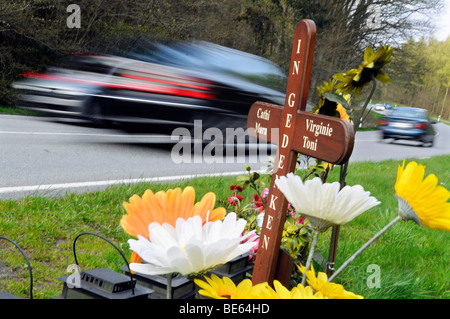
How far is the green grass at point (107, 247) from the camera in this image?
7.13 feet

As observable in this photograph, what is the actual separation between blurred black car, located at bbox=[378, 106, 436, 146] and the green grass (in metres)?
11.7

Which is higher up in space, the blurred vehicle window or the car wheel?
the blurred vehicle window

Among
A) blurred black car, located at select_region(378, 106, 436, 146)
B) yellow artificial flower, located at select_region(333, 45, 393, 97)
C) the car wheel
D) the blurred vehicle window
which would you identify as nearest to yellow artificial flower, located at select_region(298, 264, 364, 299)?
yellow artificial flower, located at select_region(333, 45, 393, 97)

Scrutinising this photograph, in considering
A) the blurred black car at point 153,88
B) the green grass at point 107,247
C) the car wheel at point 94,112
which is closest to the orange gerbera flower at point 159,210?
the green grass at point 107,247

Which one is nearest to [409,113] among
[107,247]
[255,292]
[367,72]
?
[107,247]

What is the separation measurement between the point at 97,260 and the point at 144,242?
1657 mm

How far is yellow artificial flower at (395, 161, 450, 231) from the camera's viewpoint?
0.85 meters

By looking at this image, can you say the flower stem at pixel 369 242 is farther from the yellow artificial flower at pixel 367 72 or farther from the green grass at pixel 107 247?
the green grass at pixel 107 247

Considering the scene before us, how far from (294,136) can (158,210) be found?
0.46m

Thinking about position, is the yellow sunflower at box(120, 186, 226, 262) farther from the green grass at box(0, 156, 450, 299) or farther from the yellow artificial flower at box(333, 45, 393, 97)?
the green grass at box(0, 156, 450, 299)

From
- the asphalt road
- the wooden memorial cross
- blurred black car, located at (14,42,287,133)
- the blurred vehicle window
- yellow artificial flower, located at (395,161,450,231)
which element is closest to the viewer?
yellow artificial flower, located at (395,161,450,231)

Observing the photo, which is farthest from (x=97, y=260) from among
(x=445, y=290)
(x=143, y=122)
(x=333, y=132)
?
(x=143, y=122)

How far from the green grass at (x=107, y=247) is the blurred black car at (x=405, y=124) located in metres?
11.7

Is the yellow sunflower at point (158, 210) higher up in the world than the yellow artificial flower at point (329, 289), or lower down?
higher up
